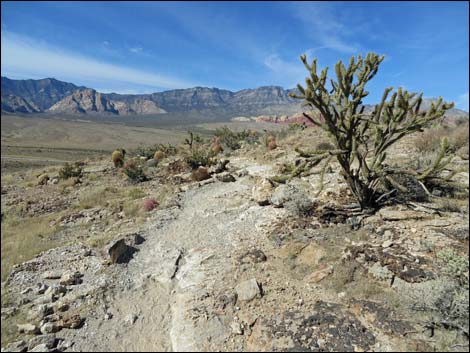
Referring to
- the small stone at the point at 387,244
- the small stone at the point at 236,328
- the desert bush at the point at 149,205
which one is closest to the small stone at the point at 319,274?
the small stone at the point at 387,244

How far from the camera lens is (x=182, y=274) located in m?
5.17

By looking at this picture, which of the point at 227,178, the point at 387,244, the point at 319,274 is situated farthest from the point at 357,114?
the point at 227,178

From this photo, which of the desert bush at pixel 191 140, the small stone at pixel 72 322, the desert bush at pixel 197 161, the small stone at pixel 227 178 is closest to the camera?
the small stone at pixel 72 322

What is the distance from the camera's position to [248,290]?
Result: 14.6 ft

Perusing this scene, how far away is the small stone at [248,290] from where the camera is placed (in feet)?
14.3

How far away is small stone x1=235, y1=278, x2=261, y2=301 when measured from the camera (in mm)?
4371

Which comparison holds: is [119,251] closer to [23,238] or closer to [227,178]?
[23,238]

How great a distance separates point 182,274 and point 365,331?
303 cm

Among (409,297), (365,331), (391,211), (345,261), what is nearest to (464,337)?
(409,297)

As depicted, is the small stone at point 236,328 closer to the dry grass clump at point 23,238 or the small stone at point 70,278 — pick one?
the small stone at point 70,278

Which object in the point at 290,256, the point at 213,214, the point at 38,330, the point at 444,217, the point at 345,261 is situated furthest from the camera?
the point at 213,214

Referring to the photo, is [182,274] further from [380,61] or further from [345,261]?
[380,61]

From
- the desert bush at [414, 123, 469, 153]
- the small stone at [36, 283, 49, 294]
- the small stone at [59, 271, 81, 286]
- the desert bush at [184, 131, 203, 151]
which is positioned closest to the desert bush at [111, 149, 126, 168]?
the desert bush at [184, 131, 203, 151]

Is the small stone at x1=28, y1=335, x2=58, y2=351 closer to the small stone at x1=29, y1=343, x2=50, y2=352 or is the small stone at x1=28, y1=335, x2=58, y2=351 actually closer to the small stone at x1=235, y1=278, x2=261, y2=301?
the small stone at x1=29, y1=343, x2=50, y2=352
